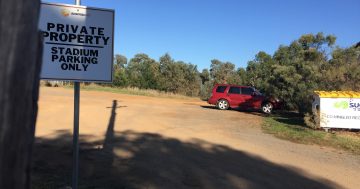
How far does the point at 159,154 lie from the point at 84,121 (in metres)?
7.05

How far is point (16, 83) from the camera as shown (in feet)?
5.66

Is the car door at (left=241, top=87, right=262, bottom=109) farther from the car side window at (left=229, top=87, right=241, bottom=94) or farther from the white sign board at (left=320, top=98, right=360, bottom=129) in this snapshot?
the white sign board at (left=320, top=98, right=360, bottom=129)

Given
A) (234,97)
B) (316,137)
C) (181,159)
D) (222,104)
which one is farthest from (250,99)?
(181,159)

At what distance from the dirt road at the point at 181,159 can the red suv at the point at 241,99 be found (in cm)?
1199

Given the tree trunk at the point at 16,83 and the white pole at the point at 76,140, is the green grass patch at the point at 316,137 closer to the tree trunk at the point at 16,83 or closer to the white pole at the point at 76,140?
the white pole at the point at 76,140

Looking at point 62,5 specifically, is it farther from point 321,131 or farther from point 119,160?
point 321,131

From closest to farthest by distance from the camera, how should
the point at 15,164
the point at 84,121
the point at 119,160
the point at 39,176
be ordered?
the point at 15,164 < the point at 39,176 < the point at 119,160 < the point at 84,121

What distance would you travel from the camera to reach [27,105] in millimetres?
1797

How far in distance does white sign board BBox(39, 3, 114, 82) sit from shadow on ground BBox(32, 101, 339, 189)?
8.23 ft

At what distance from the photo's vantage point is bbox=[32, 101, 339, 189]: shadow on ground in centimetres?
791

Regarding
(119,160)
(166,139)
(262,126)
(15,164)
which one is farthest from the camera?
(262,126)

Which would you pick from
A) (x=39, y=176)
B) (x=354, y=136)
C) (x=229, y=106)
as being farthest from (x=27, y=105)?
(x=229, y=106)

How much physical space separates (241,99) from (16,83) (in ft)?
91.3

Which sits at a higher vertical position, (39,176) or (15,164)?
(15,164)
